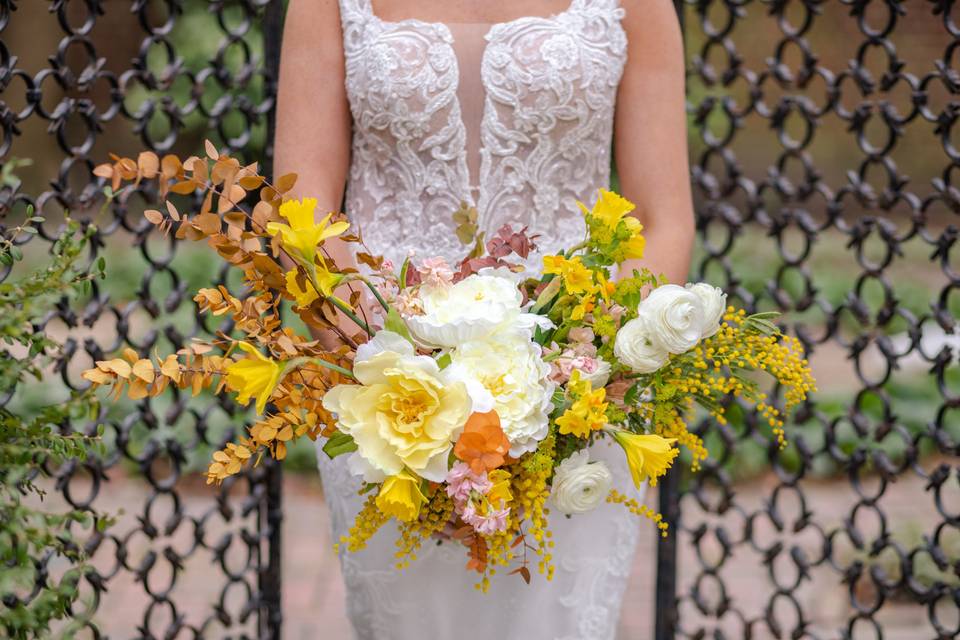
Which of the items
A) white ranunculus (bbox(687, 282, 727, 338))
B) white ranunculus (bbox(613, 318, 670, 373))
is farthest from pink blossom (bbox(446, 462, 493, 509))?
white ranunculus (bbox(687, 282, 727, 338))

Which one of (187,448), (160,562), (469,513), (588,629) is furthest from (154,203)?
(160,562)

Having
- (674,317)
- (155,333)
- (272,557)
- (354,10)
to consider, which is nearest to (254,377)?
(674,317)

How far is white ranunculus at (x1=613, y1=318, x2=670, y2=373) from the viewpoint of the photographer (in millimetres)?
1600

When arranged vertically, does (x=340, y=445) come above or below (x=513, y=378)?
below

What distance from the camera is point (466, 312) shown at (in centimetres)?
160

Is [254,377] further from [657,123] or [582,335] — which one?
[657,123]

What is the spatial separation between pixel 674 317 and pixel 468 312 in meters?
0.28

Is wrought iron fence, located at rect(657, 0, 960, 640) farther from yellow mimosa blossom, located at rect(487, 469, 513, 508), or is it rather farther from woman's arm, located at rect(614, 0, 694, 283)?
yellow mimosa blossom, located at rect(487, 469, 513, 508)

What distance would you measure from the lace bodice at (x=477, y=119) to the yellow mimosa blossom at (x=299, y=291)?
603mm

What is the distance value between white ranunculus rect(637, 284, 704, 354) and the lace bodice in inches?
29.1

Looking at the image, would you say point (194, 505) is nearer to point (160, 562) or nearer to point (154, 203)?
point (160, 562)

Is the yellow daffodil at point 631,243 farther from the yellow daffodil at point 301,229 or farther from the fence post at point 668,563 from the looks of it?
the fence post at point 668,563

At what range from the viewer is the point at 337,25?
→ 7.64 ft

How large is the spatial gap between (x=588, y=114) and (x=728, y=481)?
1353 mm
